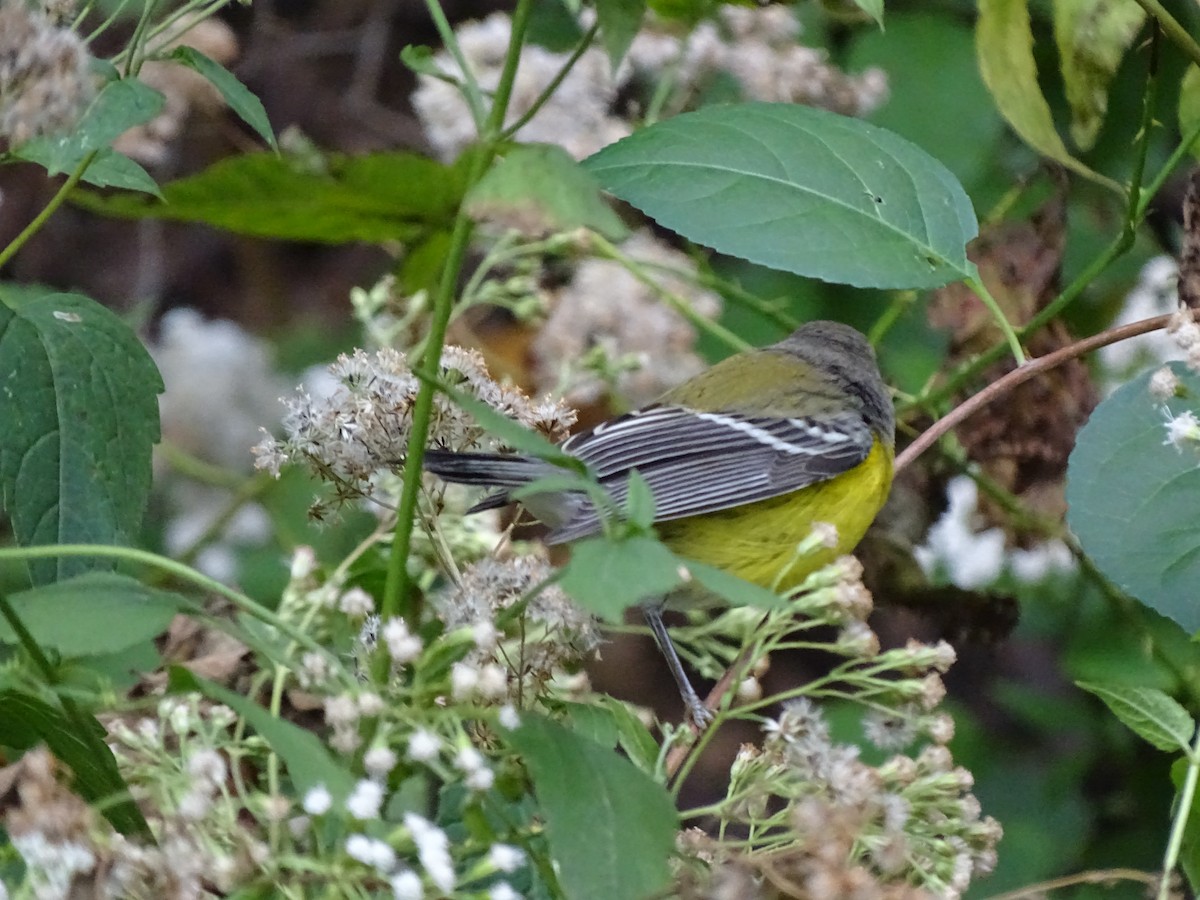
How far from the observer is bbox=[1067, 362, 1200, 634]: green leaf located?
1.15 meters

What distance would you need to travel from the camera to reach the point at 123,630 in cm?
78

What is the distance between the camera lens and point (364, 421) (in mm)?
1103

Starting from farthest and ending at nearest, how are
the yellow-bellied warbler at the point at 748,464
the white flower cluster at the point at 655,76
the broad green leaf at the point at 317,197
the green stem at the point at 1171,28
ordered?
the white flower cluster at the point at 655,76, the yellow-bellied warbler at the point at 748,464, the broad green leaf at the point at 317,197, the green stem at the point at 1171,28

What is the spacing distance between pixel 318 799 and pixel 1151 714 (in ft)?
2.22

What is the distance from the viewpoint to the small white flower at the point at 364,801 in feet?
2.28

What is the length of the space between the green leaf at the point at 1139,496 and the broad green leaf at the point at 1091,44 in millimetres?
437

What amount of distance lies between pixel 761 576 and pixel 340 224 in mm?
696

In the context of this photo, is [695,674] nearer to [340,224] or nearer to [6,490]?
[340,224]

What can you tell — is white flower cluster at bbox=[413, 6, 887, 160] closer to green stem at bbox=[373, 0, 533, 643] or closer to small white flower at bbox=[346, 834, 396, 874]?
green stem at bbox=[373, 0, 533, 643]

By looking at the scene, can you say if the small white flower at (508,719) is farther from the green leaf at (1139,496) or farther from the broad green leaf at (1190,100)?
the broad green leaf at (1190,100)

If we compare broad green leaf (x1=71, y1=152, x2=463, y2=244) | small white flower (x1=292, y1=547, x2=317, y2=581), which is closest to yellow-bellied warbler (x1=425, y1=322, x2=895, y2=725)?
broad green leaf (x1=71, y1=152, x2=463, y2=244)

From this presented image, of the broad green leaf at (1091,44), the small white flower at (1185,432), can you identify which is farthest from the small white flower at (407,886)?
the broad green leaf at (1091,44)

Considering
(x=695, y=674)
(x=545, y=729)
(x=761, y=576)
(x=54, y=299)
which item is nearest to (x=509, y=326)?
(x=695, y=674)

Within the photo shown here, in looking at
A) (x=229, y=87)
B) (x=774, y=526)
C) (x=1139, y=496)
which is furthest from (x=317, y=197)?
(x=1139, y=496)
